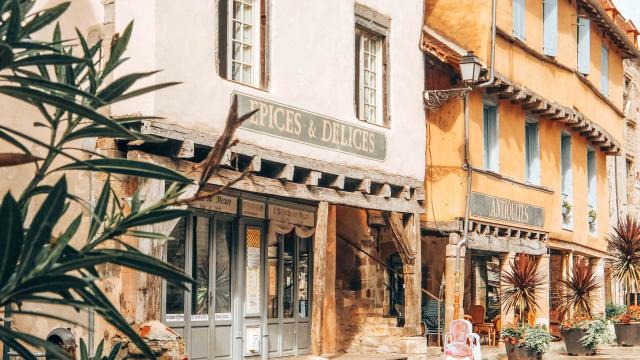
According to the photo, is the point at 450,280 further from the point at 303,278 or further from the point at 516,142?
the point at 516,142

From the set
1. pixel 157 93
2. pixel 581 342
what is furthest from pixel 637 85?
pixel 157 93

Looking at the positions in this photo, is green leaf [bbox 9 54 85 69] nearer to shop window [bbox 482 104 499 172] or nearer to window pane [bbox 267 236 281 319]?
window pane [bbox 267 236 281 319]

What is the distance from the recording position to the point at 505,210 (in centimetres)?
2034

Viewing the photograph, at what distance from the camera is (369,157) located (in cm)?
1582

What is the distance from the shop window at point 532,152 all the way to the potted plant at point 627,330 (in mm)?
4017

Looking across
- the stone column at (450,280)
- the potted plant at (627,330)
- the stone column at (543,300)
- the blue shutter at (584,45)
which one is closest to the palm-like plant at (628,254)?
the potted plant at (627,330)

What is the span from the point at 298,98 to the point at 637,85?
845 inches

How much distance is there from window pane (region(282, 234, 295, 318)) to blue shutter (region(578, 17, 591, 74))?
34.6ft

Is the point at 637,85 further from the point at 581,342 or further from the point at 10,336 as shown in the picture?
the point at 10,336

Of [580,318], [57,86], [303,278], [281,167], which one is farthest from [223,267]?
[57,86]

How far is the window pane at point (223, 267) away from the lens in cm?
1467

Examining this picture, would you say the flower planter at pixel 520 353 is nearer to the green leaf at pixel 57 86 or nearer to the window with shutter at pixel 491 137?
the window with shutter at pixel 491 137

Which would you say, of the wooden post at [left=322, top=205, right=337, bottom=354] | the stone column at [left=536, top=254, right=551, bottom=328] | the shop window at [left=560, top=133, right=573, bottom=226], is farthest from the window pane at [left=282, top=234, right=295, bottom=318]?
the shop window at [left=560, top=133, right=573, bottom=226]

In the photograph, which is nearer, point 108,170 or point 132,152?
point 108,170
